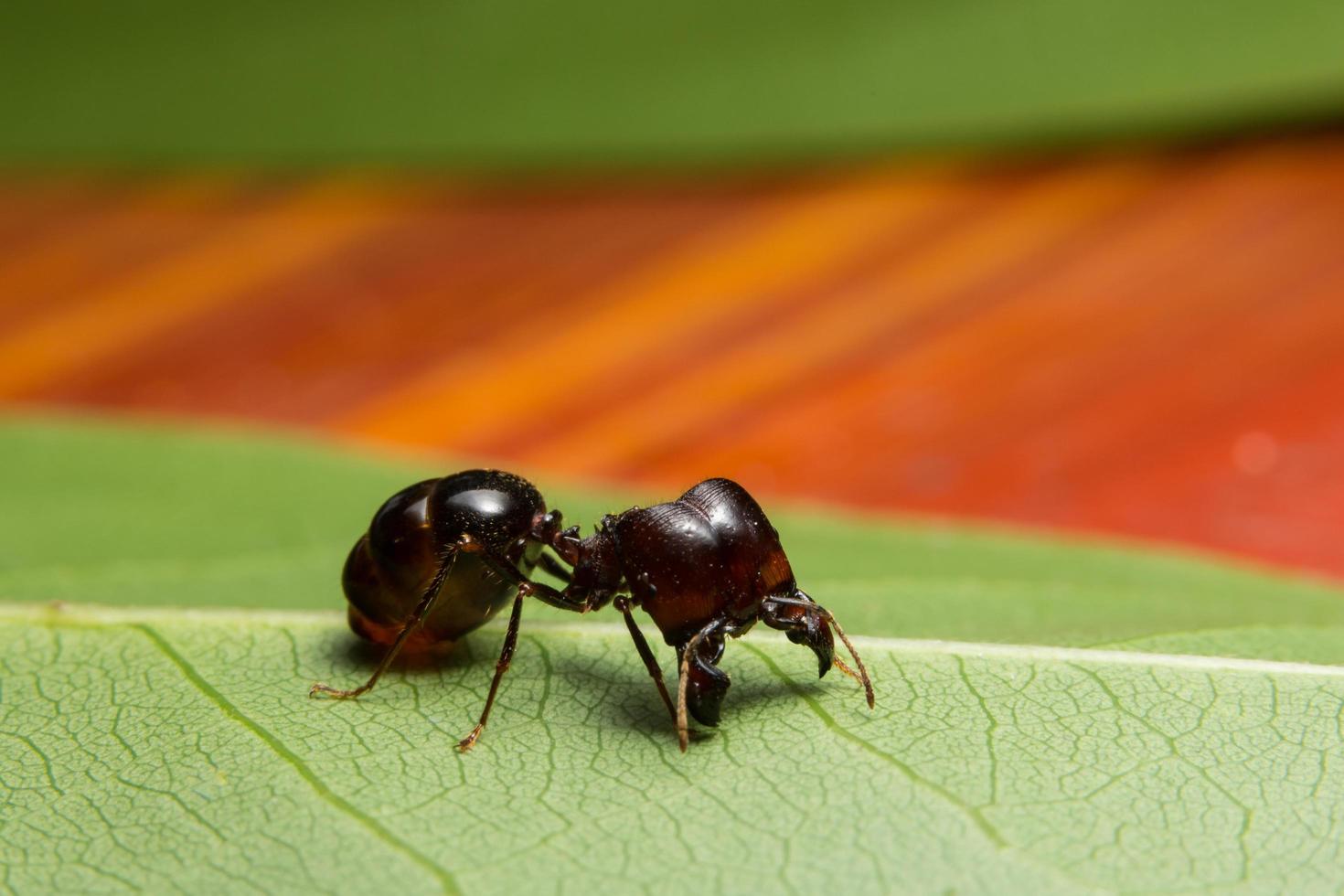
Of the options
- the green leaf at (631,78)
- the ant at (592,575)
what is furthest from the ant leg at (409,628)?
the green leaf at (631,78)

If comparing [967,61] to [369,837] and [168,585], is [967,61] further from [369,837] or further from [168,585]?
[369,837]

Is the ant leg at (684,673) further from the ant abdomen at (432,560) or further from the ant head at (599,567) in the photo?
the ant abdomen at (432,560)

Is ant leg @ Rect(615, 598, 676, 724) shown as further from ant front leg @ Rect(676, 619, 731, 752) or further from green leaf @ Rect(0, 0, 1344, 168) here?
green leaf @ Rect(0, 0, 1344, 168)

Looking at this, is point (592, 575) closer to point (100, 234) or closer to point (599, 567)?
point (599, 567)

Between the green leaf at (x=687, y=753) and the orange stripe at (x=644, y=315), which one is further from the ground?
the orange stripe at (x=644, y=315)

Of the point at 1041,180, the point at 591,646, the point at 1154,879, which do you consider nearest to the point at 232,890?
the point at 591,646
